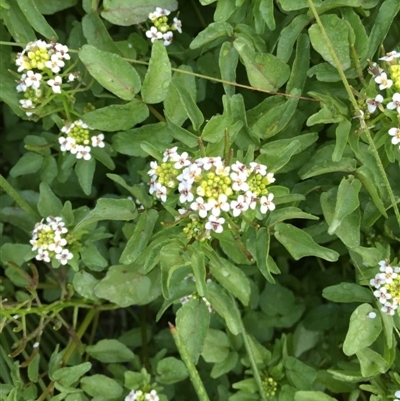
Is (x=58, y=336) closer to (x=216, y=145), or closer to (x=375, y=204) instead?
(x=216, y=145)

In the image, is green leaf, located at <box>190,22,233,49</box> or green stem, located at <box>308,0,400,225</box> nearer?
green stem, located at <box>308,0,400,225</box>

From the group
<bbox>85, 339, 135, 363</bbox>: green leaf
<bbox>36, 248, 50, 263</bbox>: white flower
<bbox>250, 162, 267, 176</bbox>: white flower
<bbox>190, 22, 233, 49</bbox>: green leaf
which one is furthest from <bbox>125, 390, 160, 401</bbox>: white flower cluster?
<bbox>190, 22, 233, 49</bbox>: green leaf

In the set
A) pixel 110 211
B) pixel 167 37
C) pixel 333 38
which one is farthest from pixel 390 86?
pixel 110 211

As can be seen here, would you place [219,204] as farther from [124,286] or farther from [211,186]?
[124,286]

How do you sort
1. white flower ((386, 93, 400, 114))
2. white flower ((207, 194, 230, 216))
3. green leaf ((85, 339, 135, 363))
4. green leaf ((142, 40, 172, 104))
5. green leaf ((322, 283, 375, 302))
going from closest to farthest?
white flower ((207, 194, 230, 216)) < white flower ((386, 93, 400, 114)) < green leaf ((142, 40, 172, 104)) < green leaf ((322, 283, 375, 302)) < green leaf ((85, 339, 135, 363))

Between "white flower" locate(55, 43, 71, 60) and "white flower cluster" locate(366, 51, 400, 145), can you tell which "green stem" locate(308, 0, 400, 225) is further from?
"white flower" locate(55, 43, 71, 60)

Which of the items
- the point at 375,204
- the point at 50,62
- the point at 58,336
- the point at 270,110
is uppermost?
the point at 50,62

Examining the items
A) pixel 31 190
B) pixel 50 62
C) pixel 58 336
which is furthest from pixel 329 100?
pixel 58 336

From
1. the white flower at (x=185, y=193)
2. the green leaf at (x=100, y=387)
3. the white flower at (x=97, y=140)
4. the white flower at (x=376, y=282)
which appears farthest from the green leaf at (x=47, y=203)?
the white flower at (x=376, y=282)
